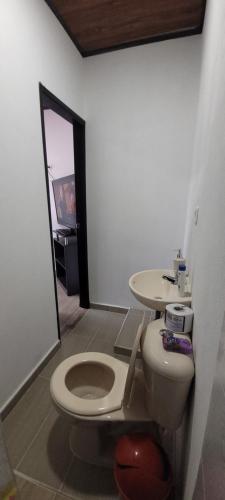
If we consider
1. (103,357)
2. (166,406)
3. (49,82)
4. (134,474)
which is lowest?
(134,474)

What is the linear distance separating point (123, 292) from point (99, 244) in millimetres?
619

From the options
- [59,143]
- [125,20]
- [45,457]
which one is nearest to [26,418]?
[45,457]

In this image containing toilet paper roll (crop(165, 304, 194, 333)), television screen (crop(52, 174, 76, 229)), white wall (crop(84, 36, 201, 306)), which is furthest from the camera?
television screen (crop(52, 174, 76, 229))

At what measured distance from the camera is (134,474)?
2.76 ft

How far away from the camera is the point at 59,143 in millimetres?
3188

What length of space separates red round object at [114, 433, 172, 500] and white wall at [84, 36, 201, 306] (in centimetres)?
157

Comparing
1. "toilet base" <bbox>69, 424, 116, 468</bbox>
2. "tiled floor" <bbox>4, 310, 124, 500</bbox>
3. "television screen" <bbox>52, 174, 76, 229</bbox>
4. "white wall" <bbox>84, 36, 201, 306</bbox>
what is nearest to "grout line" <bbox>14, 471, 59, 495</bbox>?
"tiled floor" <bbox>4, 310, 124, 500</bbox>

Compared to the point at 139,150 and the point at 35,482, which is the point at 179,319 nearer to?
the point at 35,482

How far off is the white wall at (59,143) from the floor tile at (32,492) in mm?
3029

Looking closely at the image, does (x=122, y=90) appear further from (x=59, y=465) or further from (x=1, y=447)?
(x=59, y=465)

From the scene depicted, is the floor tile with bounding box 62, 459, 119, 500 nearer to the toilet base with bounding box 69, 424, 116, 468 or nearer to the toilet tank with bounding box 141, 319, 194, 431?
the toilet base with bounding box 69, 424, 116, 468

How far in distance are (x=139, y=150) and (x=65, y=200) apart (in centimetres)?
154

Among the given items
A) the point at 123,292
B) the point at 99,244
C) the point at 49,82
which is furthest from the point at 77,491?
the point at 49,82

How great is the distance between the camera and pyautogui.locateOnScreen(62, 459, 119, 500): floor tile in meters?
1.02
